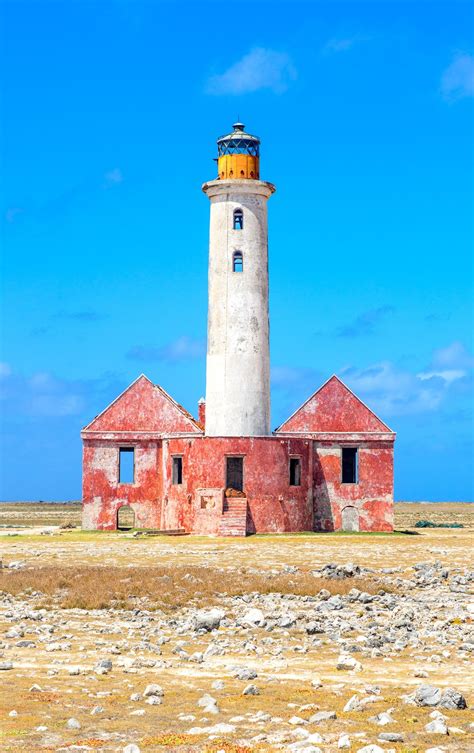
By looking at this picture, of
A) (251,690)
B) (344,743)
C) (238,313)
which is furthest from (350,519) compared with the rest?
(344,743)

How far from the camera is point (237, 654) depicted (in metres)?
20.6

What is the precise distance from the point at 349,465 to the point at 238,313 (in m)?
10.8

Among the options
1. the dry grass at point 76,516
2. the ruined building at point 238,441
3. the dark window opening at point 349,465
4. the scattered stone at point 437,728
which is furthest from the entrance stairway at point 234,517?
the scattered stone at point 437,728

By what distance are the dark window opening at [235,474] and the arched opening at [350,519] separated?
5.81m

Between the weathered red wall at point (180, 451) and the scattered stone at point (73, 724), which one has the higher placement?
the weathered red wall at point (180, 451)

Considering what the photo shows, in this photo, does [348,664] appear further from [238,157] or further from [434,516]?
[434,516]

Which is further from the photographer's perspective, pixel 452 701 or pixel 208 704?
pixel 208 704

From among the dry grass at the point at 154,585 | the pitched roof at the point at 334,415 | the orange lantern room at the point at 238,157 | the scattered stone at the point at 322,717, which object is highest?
the orange lantern room at the point at 238,157

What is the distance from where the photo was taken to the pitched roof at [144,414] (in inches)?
2314

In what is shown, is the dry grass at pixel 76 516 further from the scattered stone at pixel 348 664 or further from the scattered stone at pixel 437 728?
the scattered stone at pixel 437 728

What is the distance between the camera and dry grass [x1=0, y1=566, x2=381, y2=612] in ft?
88.6

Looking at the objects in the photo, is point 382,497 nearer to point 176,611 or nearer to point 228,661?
point 176,611

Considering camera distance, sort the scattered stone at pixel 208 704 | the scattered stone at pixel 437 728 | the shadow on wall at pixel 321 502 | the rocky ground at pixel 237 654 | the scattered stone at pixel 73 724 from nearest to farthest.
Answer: the scattered stone at pixel 437 728 < the rocky ground at pixel 237 654 < the scattered stone at pixel 73 724 < the scattered stone at pixel 208 704 < the shadow on wall at pixel 321 502

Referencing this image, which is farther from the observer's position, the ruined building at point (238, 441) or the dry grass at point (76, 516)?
the dry grass at point (76, 516)
